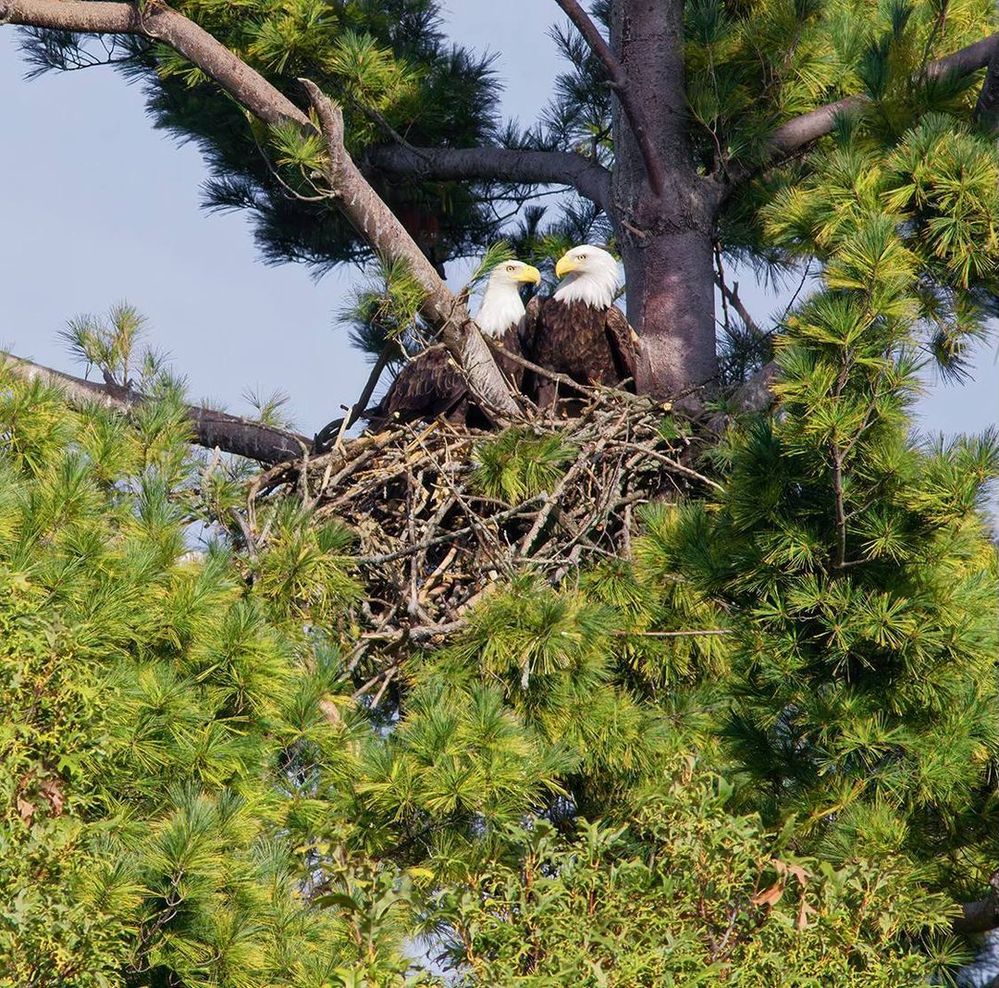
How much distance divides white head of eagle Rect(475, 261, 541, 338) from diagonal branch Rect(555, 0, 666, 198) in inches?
36.3

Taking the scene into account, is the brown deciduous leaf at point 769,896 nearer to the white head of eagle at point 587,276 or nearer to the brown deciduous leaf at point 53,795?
the brown deciduous leaf at point 53,795

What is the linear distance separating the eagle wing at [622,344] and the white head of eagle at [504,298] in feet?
2.11

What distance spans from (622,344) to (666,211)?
624 mm

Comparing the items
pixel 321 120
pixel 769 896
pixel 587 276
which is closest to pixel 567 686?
pixel 769 896

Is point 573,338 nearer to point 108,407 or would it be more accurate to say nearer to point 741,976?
point 108,407

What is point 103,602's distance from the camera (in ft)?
13.7

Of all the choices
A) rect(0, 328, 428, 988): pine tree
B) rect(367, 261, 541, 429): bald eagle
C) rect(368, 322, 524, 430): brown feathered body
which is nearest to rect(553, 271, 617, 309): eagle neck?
rect(367, 261, 541, 429): bald eagle

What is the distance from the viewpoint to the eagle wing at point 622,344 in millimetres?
7422

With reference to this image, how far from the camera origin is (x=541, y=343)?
7715 mm

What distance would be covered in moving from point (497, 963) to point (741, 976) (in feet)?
1.45

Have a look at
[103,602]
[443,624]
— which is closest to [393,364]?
[443,624]

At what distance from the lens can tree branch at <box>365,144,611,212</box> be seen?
805 cm

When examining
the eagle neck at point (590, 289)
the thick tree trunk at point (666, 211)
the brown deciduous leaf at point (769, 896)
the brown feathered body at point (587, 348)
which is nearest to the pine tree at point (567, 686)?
the brown deciduous leaf at point (769, 896)

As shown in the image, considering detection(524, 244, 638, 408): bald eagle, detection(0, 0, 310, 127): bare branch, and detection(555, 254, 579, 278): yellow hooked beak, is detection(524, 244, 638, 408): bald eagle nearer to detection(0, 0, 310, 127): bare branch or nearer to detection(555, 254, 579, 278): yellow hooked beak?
detection(555, 254, 579, 278): yellow hooked beak
